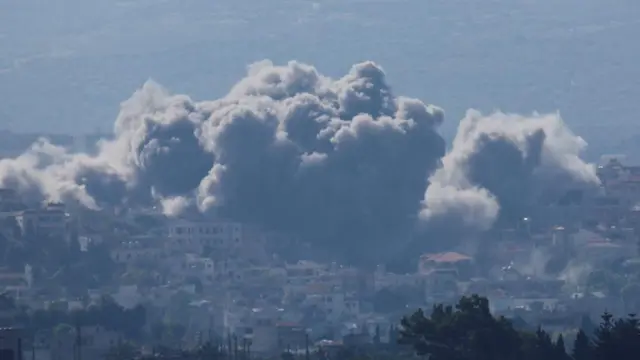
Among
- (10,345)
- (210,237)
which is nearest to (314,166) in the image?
(210,237)

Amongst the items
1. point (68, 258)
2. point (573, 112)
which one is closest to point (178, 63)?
point (573, 112)

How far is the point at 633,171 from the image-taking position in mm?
117688

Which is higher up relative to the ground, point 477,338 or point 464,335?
point 464,335

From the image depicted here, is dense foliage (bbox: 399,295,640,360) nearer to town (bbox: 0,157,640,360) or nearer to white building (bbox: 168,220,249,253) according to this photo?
town (bbox: 0,157,640,360)

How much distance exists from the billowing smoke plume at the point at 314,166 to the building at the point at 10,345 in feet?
141

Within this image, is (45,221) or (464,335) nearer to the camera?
(464,335)

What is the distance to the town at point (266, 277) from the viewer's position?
78.7 meters

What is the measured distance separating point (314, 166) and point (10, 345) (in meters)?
44.8

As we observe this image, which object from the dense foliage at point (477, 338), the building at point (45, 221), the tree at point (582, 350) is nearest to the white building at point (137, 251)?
the building at point (45, 221)

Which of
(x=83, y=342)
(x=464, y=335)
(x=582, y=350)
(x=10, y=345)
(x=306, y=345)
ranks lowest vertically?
(x=582, y=350)

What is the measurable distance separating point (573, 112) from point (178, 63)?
20113mm

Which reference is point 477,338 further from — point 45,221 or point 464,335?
point 45,221

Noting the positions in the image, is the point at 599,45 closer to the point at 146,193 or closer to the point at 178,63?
the point at 178,63

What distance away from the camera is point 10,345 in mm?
53281
